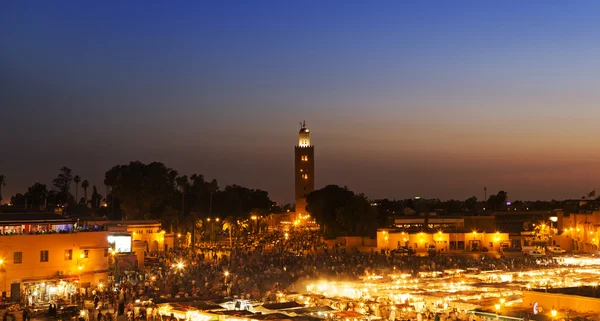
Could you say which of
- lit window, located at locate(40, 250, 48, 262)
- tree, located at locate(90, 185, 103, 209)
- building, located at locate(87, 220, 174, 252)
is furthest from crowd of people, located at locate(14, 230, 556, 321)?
tree, located at locate(90, 185, 103, 209)

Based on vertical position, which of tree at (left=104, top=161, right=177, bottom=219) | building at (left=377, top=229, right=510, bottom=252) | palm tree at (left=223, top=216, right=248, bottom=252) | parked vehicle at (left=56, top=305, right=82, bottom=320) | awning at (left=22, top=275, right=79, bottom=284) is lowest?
parked vehicle at (left=56, top=305, right=82, bottom=320)

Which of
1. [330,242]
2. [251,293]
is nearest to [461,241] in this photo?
[330,242]

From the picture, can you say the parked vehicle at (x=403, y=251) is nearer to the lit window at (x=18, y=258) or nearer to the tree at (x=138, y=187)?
the tree at (x=138, y=187)

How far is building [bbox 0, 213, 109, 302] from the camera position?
3291cm

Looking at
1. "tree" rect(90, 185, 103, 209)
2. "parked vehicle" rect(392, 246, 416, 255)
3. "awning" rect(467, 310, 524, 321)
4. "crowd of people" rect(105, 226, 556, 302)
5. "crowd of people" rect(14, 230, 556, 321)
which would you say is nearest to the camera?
"awning" rect(467, 310, 524, 321)

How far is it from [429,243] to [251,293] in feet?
109

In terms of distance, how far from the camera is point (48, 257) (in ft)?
114

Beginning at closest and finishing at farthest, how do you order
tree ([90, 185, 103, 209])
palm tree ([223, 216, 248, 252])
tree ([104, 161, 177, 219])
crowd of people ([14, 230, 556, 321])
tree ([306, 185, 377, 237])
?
crowd of people ([14, 230, 556, 321]) < tree ([306, 185, 377, 237]) < tree ([104, 161, 177, 219]) < palm tree ([223, 216, 248, 252]) < tree ([90, 185, 103, 209])

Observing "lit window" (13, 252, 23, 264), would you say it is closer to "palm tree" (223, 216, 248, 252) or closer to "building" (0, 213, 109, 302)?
"building" (0, 213, 109, 302)

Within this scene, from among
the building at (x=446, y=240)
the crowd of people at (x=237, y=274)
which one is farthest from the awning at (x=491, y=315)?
the building at (x=446, y=240)

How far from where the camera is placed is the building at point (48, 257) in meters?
32.9

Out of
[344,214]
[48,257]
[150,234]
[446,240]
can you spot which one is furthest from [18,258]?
[344,214]

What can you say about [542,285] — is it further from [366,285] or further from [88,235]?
[88,235]

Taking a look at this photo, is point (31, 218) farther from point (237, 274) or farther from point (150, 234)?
point (150, 234)
